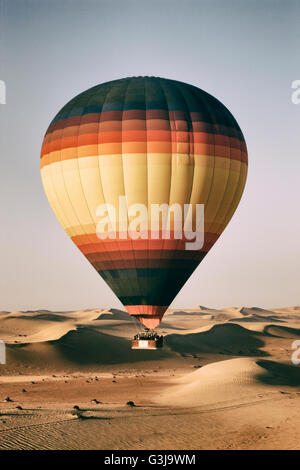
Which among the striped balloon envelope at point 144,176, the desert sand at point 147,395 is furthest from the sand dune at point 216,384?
the striped balloon envelope at point 144,176

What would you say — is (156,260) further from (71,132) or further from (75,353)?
(75,353)

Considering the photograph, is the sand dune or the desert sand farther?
the sand dune

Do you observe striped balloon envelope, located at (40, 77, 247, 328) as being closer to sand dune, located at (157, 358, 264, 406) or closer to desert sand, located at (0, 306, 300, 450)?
sand dune, located at (157, 358, 264, 406)

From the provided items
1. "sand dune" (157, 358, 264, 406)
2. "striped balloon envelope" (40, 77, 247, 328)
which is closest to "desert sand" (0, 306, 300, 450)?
"sand dune" (157, 358, 264, 406)

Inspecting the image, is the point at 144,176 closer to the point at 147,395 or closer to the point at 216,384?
the point at 147,395

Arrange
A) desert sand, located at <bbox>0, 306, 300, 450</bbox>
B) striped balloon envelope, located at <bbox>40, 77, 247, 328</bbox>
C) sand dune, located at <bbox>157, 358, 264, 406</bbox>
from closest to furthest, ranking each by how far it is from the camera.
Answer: desert sand, located at <bbox>0, 306, 300, 450</bbox>
striped balloon envelope, located at <bbox>40, 77, 247, 328</bbox>
sand dune, located at <bbox>157, 358, 264, 406</bbox>

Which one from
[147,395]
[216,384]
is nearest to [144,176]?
[147,395]

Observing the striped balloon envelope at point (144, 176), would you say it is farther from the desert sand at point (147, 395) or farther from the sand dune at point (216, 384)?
the desert sand at point (147, 395)
